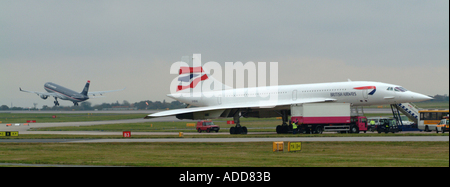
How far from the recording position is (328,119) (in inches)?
1882

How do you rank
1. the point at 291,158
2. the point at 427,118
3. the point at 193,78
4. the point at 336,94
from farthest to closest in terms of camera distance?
the point at 193,78 → the point at 427,118 → the point at 336,94 → the point at 291,158

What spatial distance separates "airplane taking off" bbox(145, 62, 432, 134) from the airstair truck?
1.83m

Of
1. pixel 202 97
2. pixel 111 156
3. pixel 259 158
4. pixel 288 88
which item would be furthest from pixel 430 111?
pixel 111 156

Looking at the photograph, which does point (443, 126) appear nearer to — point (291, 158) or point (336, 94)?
point (336, 94)

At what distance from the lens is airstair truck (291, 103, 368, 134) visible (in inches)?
1881

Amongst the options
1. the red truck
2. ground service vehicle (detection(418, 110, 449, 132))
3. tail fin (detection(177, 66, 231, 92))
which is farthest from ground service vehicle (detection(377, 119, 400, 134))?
tail fin (detection(177, 66, 231, 92))

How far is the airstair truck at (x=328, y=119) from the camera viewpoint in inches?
1881

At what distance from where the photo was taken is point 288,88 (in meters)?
52.9

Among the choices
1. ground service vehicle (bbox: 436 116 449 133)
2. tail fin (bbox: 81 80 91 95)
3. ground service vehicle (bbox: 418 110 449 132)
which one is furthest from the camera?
tail fin (bbox: 81 80 91 95)

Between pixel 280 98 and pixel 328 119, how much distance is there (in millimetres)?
7301

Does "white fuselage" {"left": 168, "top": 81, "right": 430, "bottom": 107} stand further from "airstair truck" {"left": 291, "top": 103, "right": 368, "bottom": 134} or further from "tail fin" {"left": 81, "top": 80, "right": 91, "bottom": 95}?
"tail fin" {"left": 81, "top": 80, "right": 91, "bottom": 95}

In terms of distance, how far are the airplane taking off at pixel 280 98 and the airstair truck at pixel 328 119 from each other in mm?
1826

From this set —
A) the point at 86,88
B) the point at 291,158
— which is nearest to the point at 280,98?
the point at 291,158
